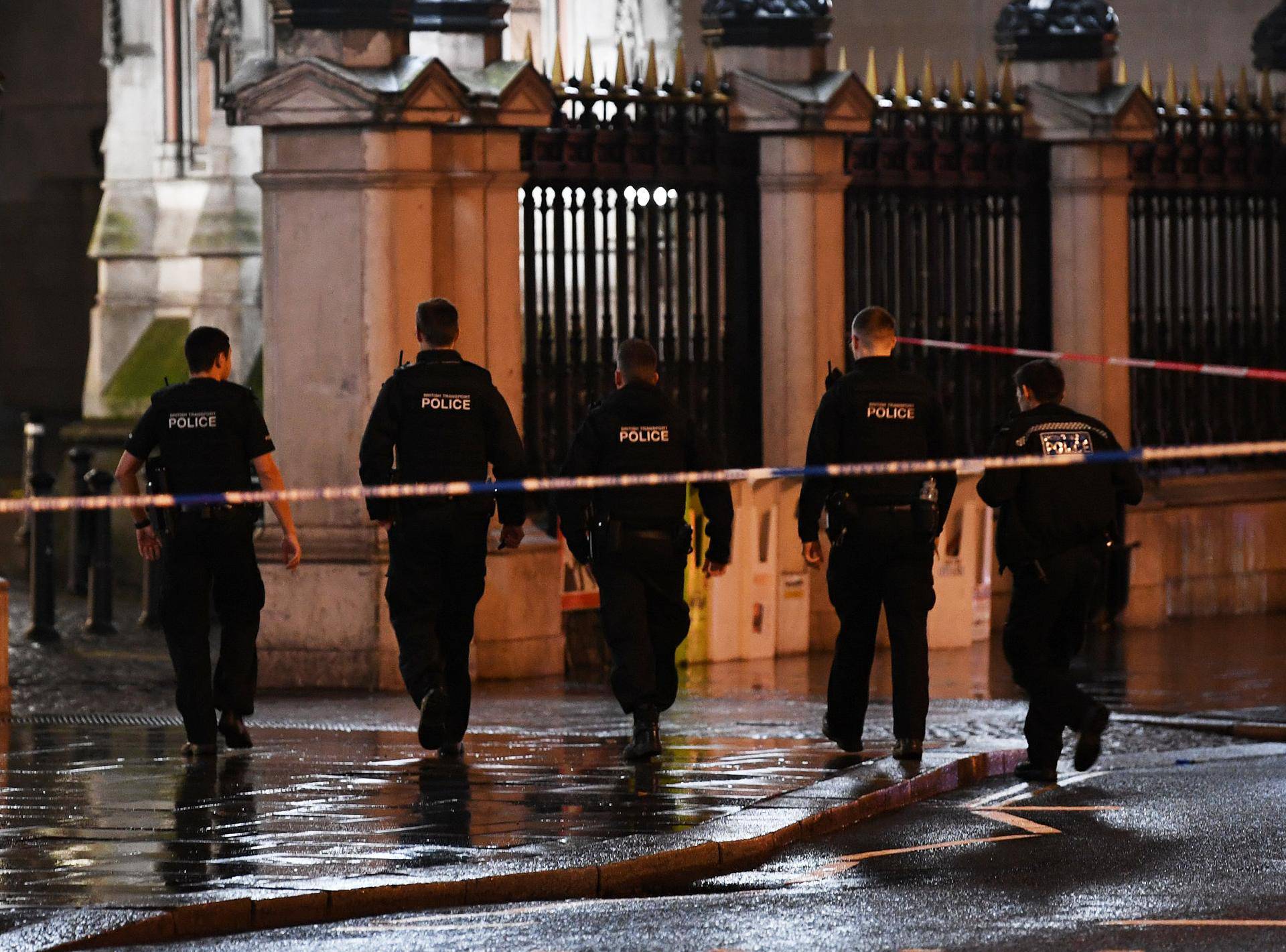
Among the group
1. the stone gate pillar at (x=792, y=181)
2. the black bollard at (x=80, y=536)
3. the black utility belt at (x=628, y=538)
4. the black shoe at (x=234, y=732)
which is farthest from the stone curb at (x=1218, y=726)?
the black bollard at (x=80, y=536)

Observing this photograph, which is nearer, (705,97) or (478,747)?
(478,747)

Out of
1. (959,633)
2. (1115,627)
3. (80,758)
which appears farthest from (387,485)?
(1115,627)

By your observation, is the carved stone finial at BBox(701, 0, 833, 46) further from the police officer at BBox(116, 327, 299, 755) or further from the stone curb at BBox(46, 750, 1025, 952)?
the stone curb at BBox(46, 750, 1025, 952)

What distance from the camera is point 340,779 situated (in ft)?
32.8

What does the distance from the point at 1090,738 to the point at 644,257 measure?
224 inches

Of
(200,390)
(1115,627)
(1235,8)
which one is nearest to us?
(200,390)

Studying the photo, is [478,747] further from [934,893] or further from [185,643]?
[934,893]

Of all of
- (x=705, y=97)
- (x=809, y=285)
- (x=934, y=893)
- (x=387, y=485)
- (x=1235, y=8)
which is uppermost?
(x=1235, y=8)

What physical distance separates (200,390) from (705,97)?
17.6 ft

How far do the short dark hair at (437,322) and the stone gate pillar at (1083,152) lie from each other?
23.4ft

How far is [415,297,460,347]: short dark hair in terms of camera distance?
1061cm


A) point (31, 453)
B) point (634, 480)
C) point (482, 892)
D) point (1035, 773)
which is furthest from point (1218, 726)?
point (31, 453)

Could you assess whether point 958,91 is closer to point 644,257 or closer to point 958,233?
point 958,233

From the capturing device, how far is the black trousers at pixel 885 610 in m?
10.6
